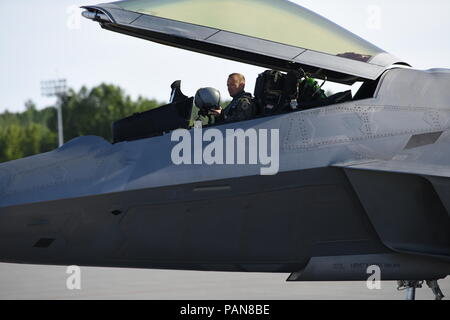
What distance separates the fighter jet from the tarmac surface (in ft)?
14.1

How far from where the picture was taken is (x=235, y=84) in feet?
23.6

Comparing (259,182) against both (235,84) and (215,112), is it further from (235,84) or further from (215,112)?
(235,84)

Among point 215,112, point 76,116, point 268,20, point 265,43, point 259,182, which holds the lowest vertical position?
point 259,182

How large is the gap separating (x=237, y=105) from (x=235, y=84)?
1.38 feet

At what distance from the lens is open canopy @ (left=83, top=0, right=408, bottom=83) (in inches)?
254

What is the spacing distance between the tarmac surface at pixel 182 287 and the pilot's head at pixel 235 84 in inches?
176

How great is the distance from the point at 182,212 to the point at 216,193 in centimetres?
35

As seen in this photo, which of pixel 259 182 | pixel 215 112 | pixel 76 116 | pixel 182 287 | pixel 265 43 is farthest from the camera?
pixel 76 116

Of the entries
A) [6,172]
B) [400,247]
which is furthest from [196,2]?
[400,247]

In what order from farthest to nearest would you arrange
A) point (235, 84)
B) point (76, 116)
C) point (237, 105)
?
point (76, 116) < point (235, 84) < point (237, 105)

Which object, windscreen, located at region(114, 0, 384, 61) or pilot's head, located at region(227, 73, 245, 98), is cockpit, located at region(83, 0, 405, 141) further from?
pilot's head, located at region(227, 73, 245, 98)

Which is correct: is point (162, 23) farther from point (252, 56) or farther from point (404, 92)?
point (404, 92)

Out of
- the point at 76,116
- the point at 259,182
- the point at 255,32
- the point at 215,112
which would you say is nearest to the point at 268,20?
the point at 255,32

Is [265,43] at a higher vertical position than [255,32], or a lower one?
lower
